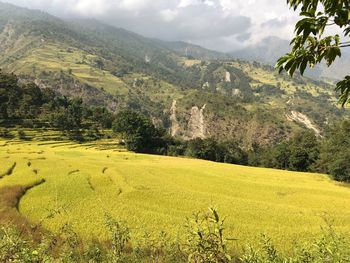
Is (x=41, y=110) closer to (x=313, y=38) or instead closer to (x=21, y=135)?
(x=21, y=135)

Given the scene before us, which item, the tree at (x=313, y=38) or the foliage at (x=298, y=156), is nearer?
the tree at (x=313, y=38)

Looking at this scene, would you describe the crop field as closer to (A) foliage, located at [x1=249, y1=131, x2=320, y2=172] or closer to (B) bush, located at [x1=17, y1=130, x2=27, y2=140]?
(A) foliage, located at [x1=249, y1=131, x2=320, y2=172]

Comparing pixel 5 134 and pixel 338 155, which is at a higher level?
pixel 338 155

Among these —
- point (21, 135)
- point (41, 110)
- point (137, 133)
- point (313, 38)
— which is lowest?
point (21, 135)

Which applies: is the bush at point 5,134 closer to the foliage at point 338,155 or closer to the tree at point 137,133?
the tree at point 137,133

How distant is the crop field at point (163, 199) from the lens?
31.2m

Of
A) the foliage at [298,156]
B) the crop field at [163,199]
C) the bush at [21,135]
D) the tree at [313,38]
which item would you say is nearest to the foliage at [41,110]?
the bush at [21,135]

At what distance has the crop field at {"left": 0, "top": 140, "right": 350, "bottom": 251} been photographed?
3120 centimetres

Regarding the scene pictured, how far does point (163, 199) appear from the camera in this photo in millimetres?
Answer: 39750

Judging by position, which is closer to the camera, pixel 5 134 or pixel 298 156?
pixel 298 156

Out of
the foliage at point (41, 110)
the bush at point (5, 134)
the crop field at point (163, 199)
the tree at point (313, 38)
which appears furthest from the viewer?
the foliage at point (41, 110)

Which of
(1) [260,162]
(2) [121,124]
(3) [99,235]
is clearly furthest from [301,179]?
(2) [121,124]

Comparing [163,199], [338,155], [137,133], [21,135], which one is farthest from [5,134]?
[338,155]

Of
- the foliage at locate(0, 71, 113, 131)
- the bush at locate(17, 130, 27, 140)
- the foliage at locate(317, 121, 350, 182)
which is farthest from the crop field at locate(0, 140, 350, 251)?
the foliage at locate(0, 71, 113, 131)
